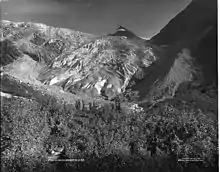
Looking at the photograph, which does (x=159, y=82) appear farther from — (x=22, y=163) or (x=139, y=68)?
(x=22, y=163)

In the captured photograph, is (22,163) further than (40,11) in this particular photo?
No

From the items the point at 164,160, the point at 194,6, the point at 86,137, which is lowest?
the point at 164,160

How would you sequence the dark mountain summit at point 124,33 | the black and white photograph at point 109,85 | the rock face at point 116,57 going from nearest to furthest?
the black and white photograph at point 109,85
the rock face at point 116,57
the dark mountain summit at point 124,33

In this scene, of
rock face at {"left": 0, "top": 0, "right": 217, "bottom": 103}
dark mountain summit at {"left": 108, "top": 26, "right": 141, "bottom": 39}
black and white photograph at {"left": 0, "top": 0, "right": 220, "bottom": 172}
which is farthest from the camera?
dark mountain summit at {"left": 108, "top": 26, "right": 141, "bottom": 39}

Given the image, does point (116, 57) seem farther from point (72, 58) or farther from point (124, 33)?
point (72, 58)

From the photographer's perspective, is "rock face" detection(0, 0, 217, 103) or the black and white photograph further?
"rock face" detection(0, 0, 217, 103)

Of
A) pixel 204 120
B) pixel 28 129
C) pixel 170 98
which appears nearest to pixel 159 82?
pixel 170 98
